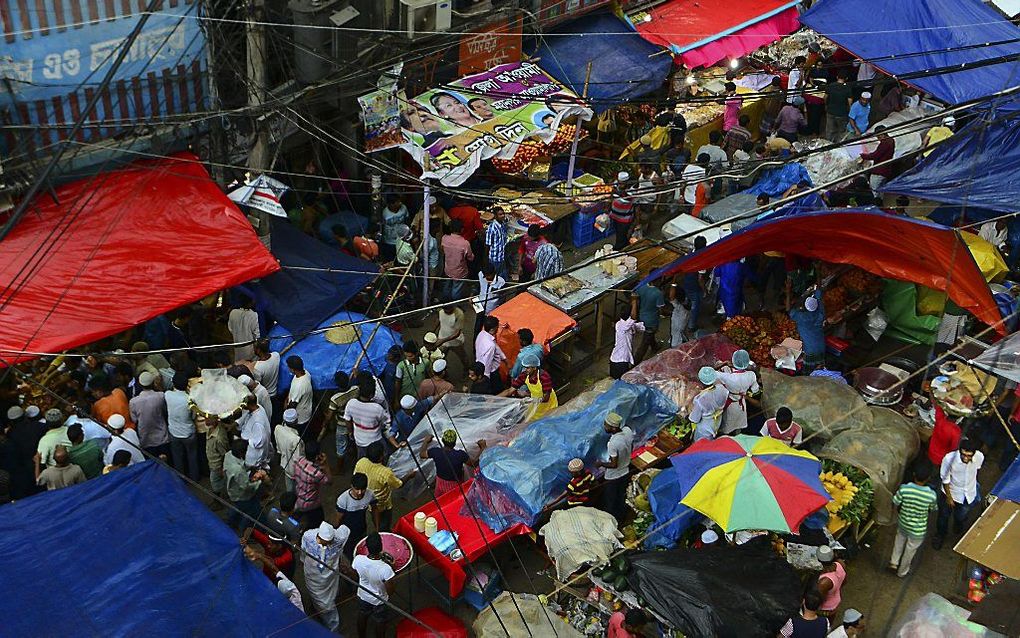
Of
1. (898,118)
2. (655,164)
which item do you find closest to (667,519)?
(655,164)

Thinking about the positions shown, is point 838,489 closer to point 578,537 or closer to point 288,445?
point 578,537

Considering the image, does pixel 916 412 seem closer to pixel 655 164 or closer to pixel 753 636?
pixel 753 636

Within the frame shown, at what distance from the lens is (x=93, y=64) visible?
11625 millimetres

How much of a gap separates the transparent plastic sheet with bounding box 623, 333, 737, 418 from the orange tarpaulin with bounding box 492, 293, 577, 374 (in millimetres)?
1024

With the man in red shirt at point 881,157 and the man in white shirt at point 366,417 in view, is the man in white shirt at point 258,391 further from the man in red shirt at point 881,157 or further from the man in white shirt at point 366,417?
the man in red shirt at point 881,157

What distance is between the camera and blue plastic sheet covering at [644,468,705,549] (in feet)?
34.0

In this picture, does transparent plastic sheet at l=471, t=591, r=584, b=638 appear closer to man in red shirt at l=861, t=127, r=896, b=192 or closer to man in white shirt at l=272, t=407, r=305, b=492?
man in white shirt at l=272, t=407, r=305, b=492

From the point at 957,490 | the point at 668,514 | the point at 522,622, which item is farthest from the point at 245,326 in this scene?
the point at 957,490

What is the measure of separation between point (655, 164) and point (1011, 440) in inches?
262

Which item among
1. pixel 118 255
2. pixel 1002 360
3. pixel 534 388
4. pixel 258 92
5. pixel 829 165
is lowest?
pixel 534 388

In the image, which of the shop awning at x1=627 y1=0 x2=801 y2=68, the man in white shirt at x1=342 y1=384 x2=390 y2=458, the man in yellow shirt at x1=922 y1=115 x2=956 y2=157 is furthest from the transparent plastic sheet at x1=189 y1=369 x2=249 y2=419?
the man in yellow shirt at x1=922 y1=115 x2=956 y2=157

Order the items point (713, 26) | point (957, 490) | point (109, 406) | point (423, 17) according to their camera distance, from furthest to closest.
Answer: point (713, 26)
point (423, 17)
point (109, 406)
point (957, 490)

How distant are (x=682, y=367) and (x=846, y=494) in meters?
2.54

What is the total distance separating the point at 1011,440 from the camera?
1220 cm
